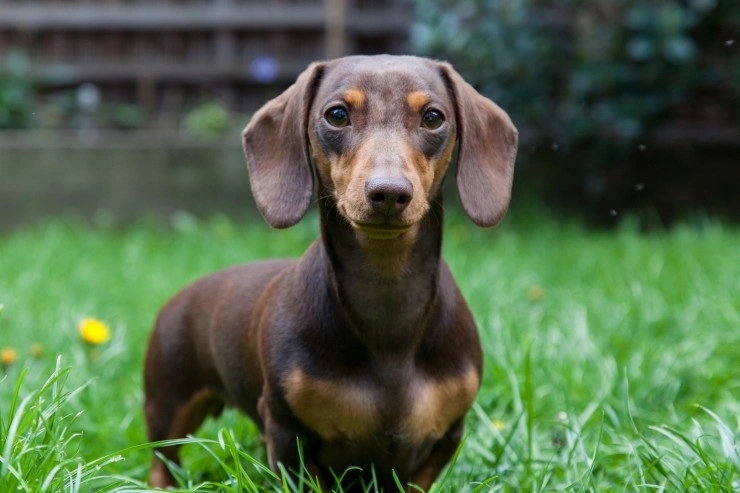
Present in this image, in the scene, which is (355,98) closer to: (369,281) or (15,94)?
(369,281)

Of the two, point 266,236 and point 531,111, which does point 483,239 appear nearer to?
point 531,111

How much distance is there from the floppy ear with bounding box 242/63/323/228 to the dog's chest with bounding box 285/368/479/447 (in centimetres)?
40

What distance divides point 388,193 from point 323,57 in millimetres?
5655

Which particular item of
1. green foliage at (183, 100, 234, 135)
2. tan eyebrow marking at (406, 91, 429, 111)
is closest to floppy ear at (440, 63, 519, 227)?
tan eyebrow marking at (406, 91, 429, 111)

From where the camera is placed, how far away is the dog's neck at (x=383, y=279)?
240 centimetres

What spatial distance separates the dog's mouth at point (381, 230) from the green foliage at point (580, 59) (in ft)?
11.8

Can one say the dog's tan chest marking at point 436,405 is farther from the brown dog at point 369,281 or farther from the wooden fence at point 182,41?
the wooden fence at point 182,41

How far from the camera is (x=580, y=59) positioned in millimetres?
5973

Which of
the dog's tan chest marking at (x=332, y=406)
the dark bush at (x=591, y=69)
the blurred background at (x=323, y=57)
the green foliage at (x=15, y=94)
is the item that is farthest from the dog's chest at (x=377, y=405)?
the green foliage at (x=15, y=94)

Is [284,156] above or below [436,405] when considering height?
above

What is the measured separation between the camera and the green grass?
2.29m

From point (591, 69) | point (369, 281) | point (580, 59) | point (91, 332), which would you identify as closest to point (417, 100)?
point (369, 281)

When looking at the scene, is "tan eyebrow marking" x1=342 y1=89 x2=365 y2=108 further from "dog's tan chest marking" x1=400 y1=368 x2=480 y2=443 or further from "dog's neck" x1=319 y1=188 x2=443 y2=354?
"dog's tan chest marking" x1=400 y1=368 x2=480 y2=443

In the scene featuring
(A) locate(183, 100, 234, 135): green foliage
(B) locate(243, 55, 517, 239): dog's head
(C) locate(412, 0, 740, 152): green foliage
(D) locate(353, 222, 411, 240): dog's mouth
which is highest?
(B) locate(243, 55, 517, 239): dog's head
